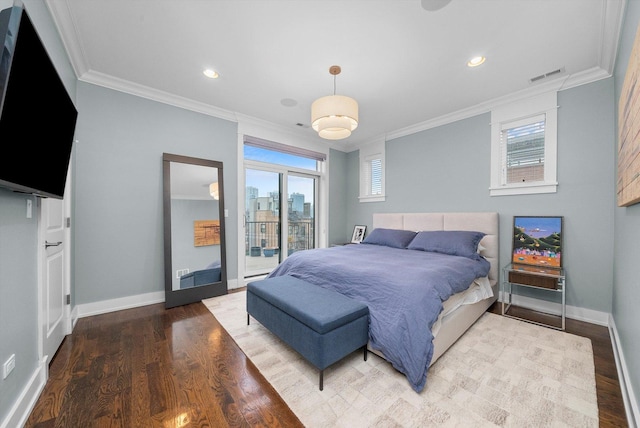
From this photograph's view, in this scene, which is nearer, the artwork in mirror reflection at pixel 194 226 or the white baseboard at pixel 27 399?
the white baseboard at pixel 27 399

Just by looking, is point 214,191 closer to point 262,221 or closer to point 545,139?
point 262,221

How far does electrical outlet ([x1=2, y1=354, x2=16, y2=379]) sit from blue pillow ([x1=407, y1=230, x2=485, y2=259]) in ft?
12.2

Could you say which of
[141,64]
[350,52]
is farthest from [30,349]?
[350,52]

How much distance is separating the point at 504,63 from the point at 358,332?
305 centimetres

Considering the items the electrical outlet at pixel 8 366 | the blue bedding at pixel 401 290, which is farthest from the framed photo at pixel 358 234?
the electrical outlet at pixel 8 366

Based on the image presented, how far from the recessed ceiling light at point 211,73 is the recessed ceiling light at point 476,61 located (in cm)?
276

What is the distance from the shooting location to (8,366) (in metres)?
1.29

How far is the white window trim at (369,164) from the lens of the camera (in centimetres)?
477

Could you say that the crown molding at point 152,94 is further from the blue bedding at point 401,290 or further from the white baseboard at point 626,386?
the white baseboard at point 626,386

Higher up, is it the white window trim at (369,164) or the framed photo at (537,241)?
the white window trim at (369,164)

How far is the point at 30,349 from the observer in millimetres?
1549

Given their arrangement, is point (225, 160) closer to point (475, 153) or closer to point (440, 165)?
point (440, 165)

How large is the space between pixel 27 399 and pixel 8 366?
1.14 ft

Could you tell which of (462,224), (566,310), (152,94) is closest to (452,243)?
(462,224)
